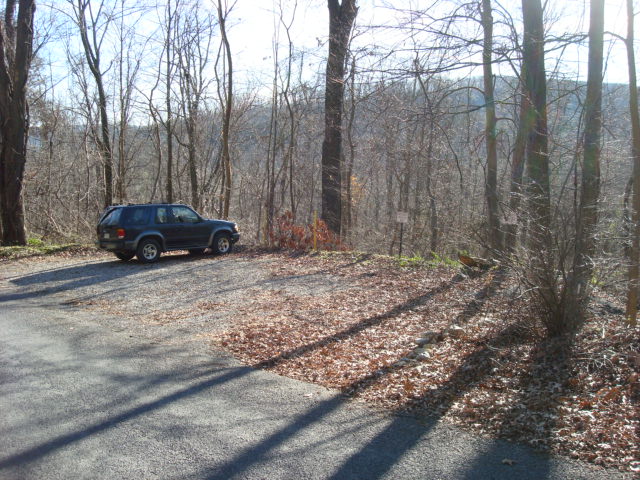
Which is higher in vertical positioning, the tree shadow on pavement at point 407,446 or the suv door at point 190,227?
the suv door at point 190,227

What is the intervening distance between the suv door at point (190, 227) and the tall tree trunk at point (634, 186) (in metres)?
12.1

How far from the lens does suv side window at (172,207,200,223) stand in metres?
15.8

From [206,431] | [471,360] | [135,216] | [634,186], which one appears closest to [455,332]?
[471,360]

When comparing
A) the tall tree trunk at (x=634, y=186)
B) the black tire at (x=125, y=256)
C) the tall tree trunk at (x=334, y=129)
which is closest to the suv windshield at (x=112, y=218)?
the black tire at (x=125, y=256)

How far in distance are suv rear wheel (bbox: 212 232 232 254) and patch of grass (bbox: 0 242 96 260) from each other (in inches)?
195

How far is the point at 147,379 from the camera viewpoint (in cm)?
580

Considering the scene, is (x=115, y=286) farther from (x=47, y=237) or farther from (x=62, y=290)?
(x=47, y=237)

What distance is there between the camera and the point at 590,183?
6625 mm

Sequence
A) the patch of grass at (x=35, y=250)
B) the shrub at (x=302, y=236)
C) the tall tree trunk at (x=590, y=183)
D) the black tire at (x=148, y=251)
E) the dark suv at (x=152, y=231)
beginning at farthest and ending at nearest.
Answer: the shrub at (x=302, y=236)
the patch of grass at (x=35, y=250)
the black tire at (x=148, y=251)
the dark suv at (x=152, y=231)
the tall tree trunk at (x=590, y=183)

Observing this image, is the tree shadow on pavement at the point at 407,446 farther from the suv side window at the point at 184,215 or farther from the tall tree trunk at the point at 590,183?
the suv side window at the point at 184,215

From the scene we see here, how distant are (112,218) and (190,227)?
2.25 metres

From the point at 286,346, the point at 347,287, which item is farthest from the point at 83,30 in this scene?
the point at 286,346

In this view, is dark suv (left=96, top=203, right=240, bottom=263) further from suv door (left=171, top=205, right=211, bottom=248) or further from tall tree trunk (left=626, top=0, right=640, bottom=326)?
tall tree trunk (left=626, top=0, right=640, bottom=326)

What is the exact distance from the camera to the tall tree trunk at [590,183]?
19.9 feet
